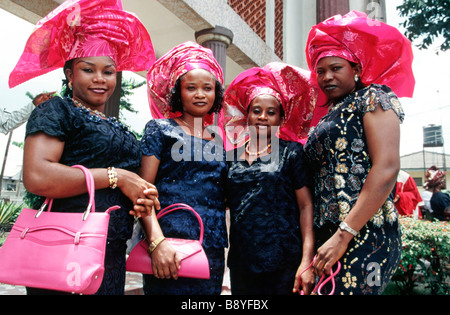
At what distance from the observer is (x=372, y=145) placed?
1.61 metres

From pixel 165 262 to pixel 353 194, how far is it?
967 mm

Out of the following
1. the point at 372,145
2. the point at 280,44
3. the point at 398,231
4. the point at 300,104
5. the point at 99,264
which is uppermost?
the point at 280,44

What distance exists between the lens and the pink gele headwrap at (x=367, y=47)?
1875mm

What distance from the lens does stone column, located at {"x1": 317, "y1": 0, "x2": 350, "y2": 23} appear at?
16.1 feet

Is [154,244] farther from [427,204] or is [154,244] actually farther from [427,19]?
[427,19]

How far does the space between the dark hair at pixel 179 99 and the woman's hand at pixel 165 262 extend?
94 centimetres

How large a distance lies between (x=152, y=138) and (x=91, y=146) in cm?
39

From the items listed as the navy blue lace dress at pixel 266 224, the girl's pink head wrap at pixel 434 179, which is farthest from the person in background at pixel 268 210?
the girl's pink head wrap at pixel 434 179

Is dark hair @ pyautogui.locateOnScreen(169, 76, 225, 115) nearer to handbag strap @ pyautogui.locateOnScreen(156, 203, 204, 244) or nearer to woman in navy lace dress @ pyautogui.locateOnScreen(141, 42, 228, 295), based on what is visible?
woman in navy lace dress @ pyautogui.locateOnScreen(141, 42, 228, 295)

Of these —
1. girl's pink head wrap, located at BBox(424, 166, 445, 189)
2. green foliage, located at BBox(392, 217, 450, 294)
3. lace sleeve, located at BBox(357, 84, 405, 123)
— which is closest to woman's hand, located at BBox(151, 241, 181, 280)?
lace sleeve, located at BBox(357, 84, 405, 123)

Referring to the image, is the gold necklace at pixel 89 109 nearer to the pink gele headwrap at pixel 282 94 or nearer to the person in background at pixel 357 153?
the pink gele headwrap at pixel 282 94

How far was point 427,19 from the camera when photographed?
10953mm
